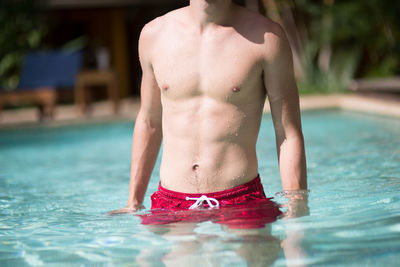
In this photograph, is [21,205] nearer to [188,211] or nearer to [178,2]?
[188,211]

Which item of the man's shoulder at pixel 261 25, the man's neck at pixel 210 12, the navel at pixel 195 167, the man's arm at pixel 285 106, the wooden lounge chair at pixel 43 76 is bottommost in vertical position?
the wooden lounge chair at pixel 43 76

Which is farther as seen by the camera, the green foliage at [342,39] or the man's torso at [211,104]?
the green foliage at [342,39]

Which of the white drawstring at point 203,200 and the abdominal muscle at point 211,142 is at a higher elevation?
the abdominal muscle at point 211,142

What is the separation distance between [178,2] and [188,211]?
47.0 ft

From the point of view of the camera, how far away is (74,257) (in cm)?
244

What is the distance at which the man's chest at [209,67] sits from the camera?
2598 mm

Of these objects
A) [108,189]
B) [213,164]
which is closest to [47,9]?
[108,189]

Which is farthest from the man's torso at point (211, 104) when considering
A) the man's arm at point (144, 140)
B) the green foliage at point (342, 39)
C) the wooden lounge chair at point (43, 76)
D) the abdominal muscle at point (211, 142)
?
the green foliage at point (342, 39)

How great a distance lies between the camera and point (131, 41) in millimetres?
17781

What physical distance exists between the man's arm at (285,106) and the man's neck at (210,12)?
0.23 meters

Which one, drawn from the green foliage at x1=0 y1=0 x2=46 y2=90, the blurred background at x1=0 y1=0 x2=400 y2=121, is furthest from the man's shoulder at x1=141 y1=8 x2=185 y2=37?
the green foliage at x1=0 y1=0 x2=46 y2=90

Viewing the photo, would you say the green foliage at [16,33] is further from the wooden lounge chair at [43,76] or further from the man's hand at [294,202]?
the man's hand at [294,202]

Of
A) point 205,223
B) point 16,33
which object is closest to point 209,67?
point 205,223

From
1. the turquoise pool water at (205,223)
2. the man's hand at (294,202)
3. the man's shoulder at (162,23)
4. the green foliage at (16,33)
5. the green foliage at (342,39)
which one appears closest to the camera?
the turquoise pool water at (205,223)
